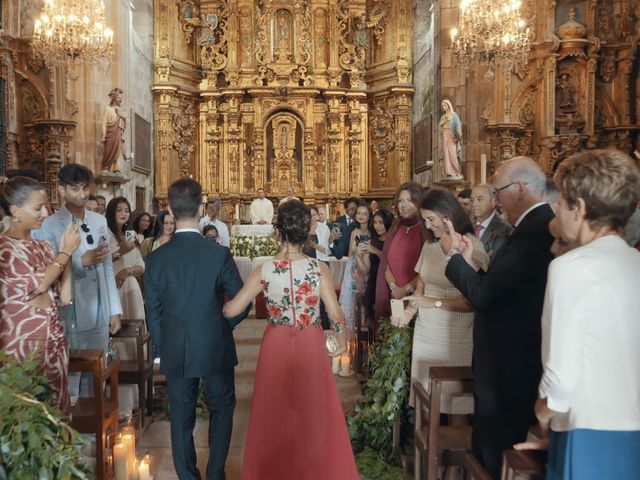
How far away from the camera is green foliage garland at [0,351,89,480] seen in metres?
1.88

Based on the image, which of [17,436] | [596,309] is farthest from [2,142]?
[596,309]

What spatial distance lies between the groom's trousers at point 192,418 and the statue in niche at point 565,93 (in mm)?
9543

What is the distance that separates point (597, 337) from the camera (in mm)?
1746

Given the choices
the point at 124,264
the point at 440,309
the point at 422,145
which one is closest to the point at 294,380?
the point at 440,309

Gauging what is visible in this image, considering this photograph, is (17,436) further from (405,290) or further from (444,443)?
(405,290)

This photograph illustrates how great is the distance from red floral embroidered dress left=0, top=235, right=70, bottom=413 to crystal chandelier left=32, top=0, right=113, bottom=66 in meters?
6.54

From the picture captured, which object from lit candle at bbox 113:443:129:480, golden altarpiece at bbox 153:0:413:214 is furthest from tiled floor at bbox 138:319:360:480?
golden altarpiece at bbox 153:0:413:214

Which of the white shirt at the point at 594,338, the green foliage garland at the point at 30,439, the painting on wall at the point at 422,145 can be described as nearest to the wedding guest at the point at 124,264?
the green foliage garland at the point at 30,439

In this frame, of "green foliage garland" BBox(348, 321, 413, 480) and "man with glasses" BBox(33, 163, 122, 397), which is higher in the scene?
"man with glasses" BBox(33, 163, 122, 397)

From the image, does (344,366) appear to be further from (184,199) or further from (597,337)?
(597,337)

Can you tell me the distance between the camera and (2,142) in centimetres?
838

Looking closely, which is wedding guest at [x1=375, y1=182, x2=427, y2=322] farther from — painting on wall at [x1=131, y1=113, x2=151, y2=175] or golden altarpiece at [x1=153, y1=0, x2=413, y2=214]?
golden altarpiece at [x1=153, y1=0, x2=413, y2=214]

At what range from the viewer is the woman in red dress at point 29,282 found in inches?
114

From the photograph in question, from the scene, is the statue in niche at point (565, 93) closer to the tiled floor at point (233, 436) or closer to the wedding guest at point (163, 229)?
the tiled floor at point (233, 436)
